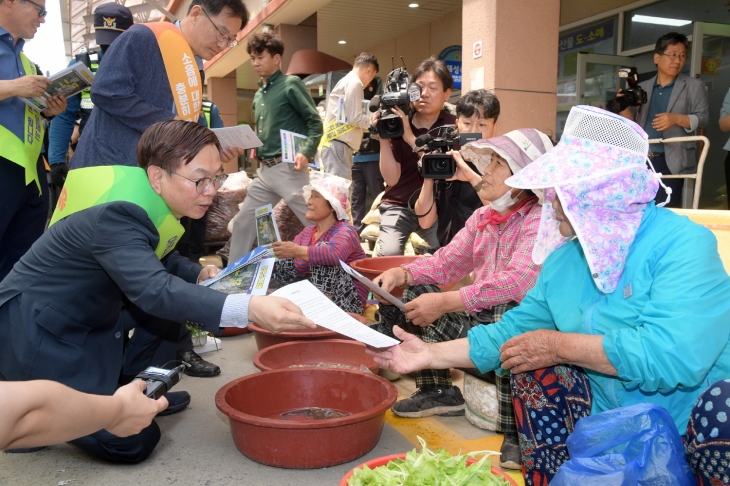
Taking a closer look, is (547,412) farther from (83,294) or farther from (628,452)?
(83,294)

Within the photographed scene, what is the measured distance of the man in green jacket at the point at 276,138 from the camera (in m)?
4.88

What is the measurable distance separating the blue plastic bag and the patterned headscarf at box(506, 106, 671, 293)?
365mm

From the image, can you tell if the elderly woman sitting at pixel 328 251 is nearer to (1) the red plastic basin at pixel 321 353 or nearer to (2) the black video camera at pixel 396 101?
(2) the black video camera at pixel 396 101

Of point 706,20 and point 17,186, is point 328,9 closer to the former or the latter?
point 706,20

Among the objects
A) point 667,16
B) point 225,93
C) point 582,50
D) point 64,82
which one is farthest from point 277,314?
point 225,93

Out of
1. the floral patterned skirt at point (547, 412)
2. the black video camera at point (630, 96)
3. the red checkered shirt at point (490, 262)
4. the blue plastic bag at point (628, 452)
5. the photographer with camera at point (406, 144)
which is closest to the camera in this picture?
the blue plastic bag at point (628, 452)

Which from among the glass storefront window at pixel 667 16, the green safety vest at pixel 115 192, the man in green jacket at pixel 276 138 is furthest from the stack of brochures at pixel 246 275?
the glass storefront window at pixel 667 16

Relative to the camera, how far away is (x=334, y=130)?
19.9 feet

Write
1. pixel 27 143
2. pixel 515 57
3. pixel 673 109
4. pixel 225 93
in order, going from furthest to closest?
pixel 225 93 → pixel 673 109 → pixel 515 57 → pixel 27 143

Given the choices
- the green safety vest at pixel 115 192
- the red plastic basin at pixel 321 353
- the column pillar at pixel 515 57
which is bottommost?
the red plastic basin at pixel 321 353

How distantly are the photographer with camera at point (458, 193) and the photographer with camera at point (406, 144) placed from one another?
0.19m

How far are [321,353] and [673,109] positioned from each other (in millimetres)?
3787

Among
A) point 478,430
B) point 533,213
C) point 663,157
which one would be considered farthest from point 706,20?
point 478,430

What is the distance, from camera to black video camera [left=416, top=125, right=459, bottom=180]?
10.9 feet
